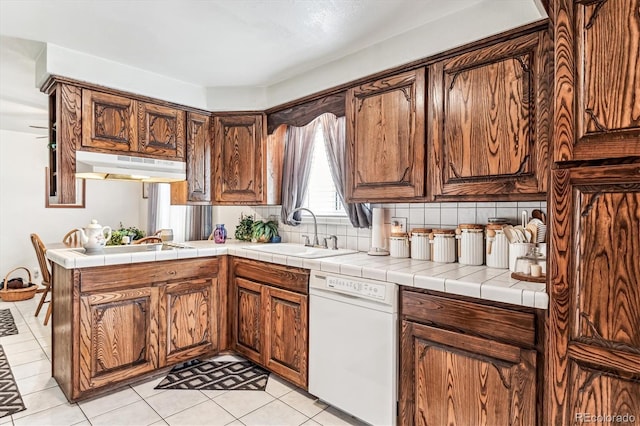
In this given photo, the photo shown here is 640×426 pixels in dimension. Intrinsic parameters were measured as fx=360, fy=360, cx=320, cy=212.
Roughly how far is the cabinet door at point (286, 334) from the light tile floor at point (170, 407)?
0.50 feet

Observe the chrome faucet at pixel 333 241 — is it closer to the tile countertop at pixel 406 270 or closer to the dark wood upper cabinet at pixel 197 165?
the tile countertop at pixel 406 270

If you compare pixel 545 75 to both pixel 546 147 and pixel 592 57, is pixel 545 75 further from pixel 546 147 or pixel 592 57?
pixel 592 57

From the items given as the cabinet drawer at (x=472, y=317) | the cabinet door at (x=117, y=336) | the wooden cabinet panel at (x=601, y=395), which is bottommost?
the cabinet door at (x=117, y=336)

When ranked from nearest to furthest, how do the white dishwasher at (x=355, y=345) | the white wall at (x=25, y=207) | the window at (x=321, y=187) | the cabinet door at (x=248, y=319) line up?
the white dishwasher at (x=355, y=345)
the cabinet door at (x=248, y=319)
the window at (x=321, y=187)
the white wall at (x=25, y=207)

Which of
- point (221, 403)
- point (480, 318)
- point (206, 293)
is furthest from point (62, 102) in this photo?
point (480, 318)

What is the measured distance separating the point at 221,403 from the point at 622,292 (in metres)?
2.21

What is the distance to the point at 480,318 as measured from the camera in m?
1.60

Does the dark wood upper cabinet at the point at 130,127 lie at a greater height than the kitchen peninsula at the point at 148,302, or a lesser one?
greater

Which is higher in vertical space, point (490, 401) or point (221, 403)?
point (490, 401)

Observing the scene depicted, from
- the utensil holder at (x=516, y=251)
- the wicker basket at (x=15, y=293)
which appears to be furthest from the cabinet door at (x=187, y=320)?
the wicker basket at (x=15, y=293)

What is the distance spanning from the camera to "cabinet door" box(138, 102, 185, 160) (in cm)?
295

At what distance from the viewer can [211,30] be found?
7.39ft

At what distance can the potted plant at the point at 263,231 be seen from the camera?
3.47m

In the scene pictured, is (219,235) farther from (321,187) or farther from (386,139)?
(386,139)
